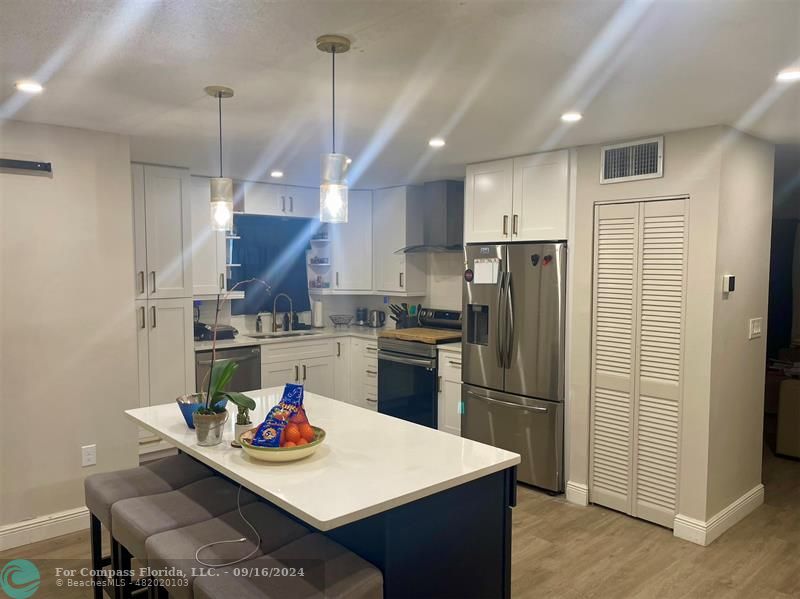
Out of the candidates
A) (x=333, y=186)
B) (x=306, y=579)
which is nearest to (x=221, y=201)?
(x=333, y=186)

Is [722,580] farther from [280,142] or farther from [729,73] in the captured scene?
[280,142]

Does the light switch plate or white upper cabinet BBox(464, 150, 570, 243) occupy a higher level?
white upper cabinet BBox(464, 150, 570, 243)

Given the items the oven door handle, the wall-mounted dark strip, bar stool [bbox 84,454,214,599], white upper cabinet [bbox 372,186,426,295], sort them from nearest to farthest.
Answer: bar stool [bbox 84,454,214,599]
the wall-mounted dark strip
the oven door handle
white upper cabinet [bbox 372,186,426,295]

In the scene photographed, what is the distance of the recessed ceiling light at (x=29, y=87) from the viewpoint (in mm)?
2525

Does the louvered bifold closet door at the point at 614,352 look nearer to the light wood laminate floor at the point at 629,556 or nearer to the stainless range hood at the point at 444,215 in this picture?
the light wood laminate floor at the point at 629,556

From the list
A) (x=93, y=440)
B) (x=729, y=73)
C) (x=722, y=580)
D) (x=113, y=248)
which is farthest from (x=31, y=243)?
(x=722, y=580)

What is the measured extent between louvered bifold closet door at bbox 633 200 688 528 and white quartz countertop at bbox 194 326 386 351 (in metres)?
2.58

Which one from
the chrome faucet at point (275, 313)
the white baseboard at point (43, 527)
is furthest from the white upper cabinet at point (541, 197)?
the white baseboard at point (43, 527)

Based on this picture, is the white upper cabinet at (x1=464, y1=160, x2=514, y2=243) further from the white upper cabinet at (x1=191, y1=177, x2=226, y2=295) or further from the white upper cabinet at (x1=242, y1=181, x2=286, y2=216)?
the white upper cabinet at (x1=191, y1=177, x2=226, y2=295)

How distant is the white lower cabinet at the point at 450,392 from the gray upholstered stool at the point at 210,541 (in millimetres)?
2614

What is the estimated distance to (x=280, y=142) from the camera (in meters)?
3.67

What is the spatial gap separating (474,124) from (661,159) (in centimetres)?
111

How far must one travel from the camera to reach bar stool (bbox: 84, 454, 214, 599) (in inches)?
96.2

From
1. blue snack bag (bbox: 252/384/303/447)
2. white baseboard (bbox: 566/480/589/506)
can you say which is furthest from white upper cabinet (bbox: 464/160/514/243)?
blue snack bag (bbox: 252/384/303/447)
